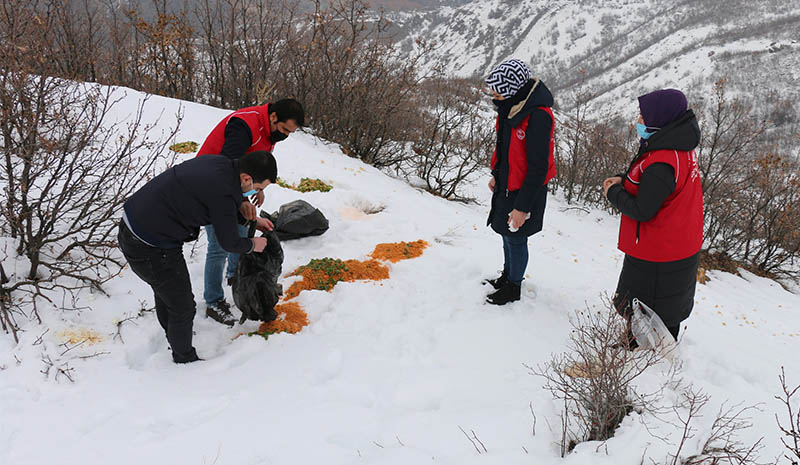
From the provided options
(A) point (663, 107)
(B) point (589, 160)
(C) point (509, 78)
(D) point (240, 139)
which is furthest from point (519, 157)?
(B) point (589, 160)

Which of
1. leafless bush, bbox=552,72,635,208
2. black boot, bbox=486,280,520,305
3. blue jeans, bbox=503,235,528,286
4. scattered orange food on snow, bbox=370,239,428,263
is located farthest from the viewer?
leafless bush, bbox=552,72,635,208

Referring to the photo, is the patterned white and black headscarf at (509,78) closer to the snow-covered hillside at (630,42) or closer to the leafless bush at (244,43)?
the leafless bush at (244,43)

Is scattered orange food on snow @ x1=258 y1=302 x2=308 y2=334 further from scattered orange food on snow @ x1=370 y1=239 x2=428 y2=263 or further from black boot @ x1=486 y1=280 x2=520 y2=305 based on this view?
black boot @ x1=486 y1=280 x2=520 y2=305

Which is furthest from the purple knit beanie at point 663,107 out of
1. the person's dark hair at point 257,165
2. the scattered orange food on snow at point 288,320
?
the scattered orange food on snow at point 288,320

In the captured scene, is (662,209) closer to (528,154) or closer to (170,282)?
(528,154)

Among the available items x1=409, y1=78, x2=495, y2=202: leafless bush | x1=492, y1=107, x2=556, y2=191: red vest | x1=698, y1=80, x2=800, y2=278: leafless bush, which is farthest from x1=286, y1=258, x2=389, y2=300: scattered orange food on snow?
x1=698, y1=80, x2=800, y2=278: leafless bush

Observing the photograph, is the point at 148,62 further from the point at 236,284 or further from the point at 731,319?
the point at 731,319

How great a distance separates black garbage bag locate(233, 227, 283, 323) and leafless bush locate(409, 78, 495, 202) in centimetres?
715

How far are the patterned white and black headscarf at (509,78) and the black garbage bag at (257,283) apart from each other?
6.54 feet

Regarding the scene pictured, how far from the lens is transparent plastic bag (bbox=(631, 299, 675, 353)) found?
98.3 inches

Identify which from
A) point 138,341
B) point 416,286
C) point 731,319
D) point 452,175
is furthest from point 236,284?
point 452,175

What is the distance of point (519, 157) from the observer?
2959 mm

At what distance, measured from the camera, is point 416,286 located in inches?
153

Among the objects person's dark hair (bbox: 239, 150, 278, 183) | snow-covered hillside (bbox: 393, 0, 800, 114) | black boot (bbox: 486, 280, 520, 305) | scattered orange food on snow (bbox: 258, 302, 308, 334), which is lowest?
black boot (bbox: 486, 280, 520, 305)
